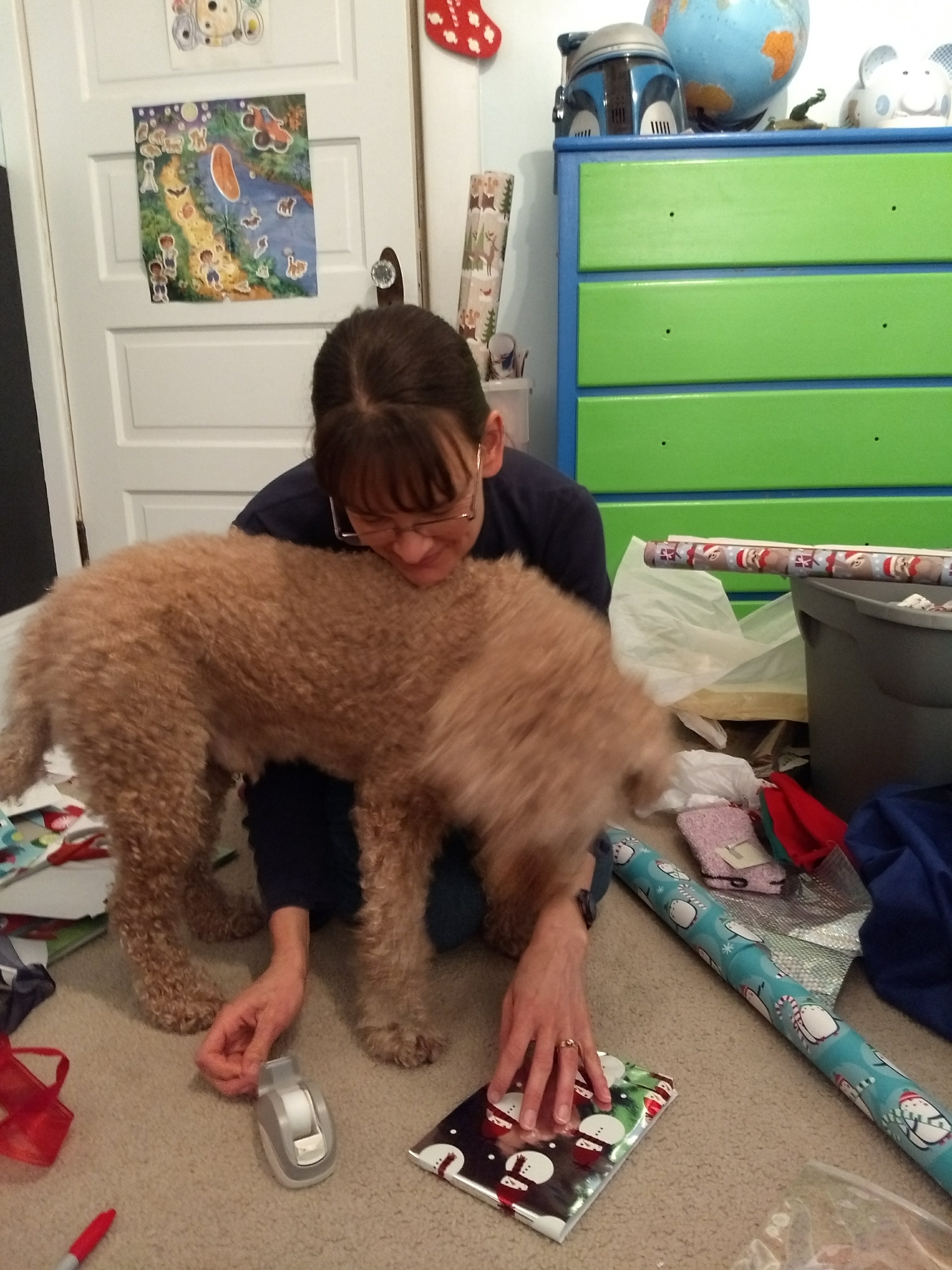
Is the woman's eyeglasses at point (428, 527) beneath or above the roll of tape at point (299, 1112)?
above

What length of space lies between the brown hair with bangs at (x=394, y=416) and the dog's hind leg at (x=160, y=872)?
0.31 m

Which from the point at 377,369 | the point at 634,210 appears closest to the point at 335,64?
the point at 634,210

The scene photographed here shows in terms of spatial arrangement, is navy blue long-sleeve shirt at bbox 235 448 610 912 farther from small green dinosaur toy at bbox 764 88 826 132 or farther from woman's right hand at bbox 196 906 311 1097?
small green dinosaur toy at bbox 764 88 826 132

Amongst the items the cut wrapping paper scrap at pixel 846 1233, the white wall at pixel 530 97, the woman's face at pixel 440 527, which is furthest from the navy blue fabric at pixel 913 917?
the white wall at pixel 530 97

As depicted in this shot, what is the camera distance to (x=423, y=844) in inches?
34.1

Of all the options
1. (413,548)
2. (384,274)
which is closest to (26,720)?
(413,548)

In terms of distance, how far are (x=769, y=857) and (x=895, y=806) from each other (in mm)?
200

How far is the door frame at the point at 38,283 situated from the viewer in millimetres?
2074

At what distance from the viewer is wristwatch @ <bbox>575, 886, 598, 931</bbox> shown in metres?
0.97

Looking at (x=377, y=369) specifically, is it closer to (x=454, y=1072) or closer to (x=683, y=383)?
(x=454, y=1072)

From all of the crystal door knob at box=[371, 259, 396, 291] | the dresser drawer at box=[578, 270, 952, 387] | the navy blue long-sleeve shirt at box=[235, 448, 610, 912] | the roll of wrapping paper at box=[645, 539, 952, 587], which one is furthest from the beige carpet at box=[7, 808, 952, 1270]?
the crystal door knob at box=[371, 259, 396, 291]

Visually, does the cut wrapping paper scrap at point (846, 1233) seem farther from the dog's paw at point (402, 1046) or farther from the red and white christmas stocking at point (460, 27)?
the red and white christmas stocking at point (460, 27)

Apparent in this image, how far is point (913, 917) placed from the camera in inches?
38.2

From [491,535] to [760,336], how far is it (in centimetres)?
101
